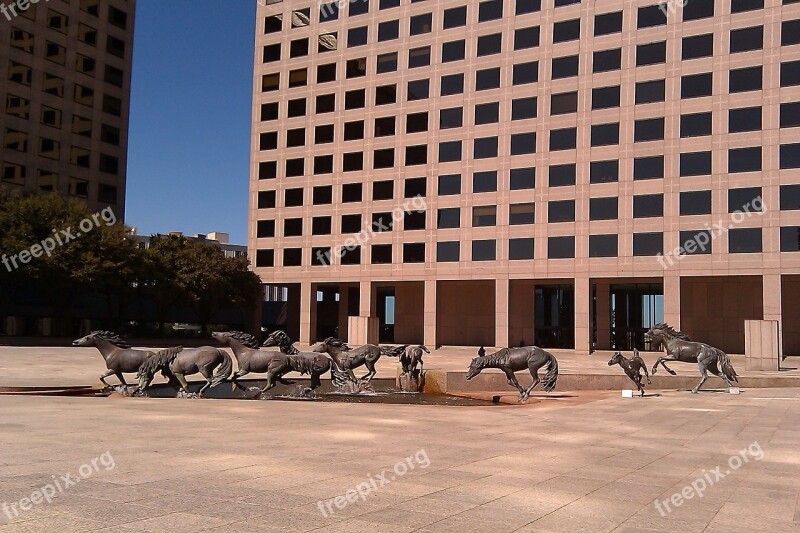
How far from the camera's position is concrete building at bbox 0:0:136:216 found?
253 ft

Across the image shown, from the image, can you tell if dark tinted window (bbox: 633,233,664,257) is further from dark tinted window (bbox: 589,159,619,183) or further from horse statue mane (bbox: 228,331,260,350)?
horse statue mane (bbox: 228,331,260,350)

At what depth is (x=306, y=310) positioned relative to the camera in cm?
8088

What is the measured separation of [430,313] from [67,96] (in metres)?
49.0

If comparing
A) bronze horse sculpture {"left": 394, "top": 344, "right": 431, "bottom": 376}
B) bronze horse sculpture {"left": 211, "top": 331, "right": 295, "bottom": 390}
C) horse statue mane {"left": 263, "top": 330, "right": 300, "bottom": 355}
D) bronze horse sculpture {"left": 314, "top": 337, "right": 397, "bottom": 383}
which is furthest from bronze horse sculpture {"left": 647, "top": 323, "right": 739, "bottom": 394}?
bronze horse sculpture {"left": 211, "top": 331, "right": 295, "bottom": 390}

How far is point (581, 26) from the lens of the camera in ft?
227

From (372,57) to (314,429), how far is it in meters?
70.7

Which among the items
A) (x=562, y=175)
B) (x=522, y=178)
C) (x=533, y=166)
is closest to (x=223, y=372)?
(x=562, y=175)

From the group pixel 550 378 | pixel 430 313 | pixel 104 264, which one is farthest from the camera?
pixel 430 313

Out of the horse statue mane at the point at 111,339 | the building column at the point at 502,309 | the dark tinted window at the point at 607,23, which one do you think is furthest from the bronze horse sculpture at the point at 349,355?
the dark tinted window at the point at 607,23

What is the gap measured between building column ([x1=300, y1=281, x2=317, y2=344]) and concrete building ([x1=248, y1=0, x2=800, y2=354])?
230 mm

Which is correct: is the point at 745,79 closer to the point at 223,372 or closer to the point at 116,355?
the point at 223,372

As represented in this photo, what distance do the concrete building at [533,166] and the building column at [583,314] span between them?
21 cm

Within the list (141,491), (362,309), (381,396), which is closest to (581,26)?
(362,309)

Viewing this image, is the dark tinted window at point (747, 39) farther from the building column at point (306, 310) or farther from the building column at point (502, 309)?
the building column at point (306, 310)
